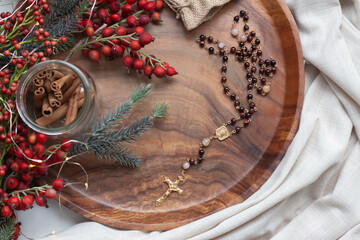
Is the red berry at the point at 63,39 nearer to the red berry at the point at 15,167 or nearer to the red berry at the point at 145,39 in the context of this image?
the red berry at the point at 145,39

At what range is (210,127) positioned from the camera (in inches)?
39.4

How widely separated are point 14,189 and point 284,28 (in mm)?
808

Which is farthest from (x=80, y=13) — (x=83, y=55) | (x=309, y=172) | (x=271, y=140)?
(x=309, y=172)

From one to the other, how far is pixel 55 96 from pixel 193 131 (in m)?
0.36

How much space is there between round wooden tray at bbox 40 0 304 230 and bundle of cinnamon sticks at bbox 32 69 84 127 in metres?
0.12

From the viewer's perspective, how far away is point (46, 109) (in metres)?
0.83

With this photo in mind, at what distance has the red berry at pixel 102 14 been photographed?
3.05 feet

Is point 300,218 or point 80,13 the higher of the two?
point 80,13

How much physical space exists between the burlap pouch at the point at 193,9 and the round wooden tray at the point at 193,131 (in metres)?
0.03

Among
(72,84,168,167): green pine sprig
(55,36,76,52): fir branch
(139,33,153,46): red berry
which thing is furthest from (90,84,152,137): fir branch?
(55,36,76,52): fir branch

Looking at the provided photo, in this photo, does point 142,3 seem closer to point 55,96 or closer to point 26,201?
point 55,96

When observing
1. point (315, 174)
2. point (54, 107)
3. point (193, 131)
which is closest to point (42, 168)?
point (54, 107)

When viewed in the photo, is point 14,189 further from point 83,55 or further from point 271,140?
point 271,140

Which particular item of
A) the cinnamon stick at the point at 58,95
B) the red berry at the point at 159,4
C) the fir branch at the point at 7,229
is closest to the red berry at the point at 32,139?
the cinnamon stick at the point at 58,95
